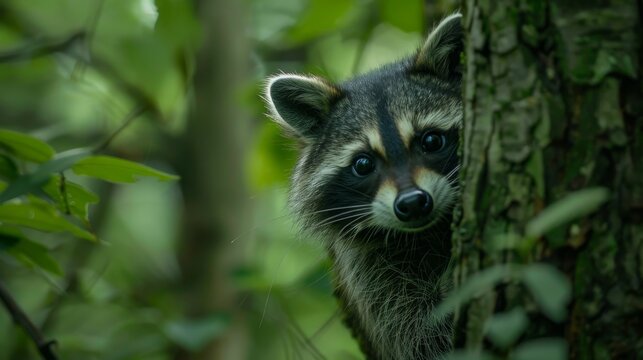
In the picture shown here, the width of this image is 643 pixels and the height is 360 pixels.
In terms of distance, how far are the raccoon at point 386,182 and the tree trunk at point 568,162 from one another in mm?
1939

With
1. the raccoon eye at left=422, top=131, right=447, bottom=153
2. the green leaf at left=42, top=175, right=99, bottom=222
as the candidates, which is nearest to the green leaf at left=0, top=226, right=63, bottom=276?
the green leaf at left=42, top=175, right=99, bottom=222

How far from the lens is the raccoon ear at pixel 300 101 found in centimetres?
605

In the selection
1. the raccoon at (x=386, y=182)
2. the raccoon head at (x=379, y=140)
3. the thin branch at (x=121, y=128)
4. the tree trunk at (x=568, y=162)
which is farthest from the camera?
the raccoon at (x=386, y=182)

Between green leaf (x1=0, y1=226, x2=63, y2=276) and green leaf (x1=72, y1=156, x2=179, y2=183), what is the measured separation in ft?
1.96

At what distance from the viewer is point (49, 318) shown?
6734 millimetres

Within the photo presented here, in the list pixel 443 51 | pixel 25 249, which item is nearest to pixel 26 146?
pixel 25 249

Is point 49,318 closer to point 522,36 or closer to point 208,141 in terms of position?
point 208,141

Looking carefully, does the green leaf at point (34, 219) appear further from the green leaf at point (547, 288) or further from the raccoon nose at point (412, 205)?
the green leaf at point (547, 288)

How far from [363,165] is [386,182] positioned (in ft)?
1.32

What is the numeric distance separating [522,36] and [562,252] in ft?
2.41

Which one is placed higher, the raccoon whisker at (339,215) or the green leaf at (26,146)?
the green leaf at (26,146)

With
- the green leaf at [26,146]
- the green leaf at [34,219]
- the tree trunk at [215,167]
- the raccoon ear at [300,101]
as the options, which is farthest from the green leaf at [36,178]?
the tree trunk at [215,167]

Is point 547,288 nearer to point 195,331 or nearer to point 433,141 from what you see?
point 433,141

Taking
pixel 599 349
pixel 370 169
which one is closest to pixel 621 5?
pixel 599 349
